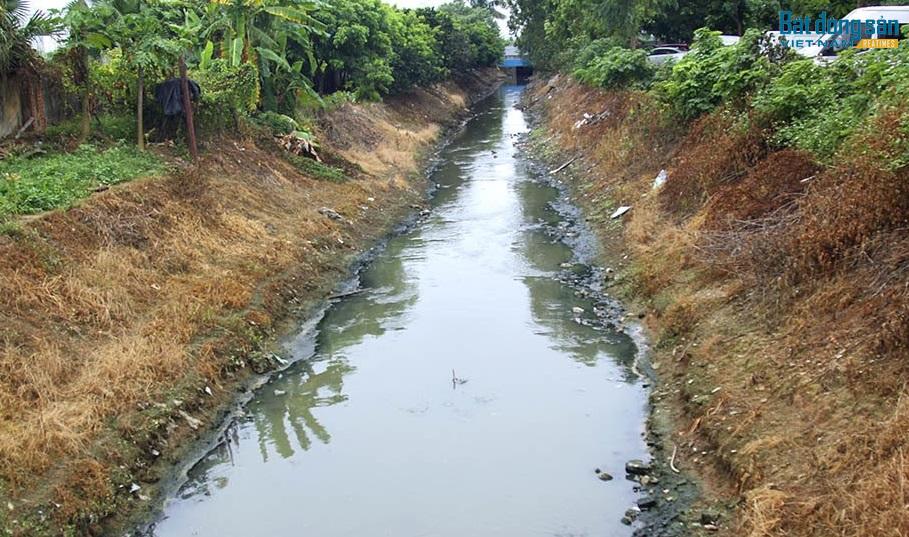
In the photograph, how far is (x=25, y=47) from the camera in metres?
17.8

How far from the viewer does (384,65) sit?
36031 millimetres

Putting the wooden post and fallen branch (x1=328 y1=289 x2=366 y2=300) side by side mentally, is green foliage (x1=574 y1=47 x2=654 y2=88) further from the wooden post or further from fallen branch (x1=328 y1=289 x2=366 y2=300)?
fallen branch (x1=328 y1=289 x2=366 y2=300)

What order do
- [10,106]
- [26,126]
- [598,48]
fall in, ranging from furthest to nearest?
[598,48], [26,126], [10,106]

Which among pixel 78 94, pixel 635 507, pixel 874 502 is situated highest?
pixel 78 94

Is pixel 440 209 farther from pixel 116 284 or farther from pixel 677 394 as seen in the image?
pixel 677 394

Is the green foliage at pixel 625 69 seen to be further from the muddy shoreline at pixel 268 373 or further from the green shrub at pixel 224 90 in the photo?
the green shrub at pixel 224 90

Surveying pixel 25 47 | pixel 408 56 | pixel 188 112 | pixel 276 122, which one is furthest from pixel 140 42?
pixel 408 56

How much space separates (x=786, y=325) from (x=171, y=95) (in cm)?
1521

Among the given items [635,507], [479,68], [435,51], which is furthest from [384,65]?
[479,68]

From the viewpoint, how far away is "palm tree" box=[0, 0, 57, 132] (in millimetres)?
16881

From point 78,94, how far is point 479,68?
54.3 metres

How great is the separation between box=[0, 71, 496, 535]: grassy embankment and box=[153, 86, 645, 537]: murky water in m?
0.76

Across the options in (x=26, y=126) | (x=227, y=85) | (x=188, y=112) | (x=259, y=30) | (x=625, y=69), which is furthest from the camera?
(x=625, y=69)

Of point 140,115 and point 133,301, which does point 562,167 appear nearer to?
point 140,115
